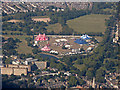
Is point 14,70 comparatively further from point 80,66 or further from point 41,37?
point 41,37

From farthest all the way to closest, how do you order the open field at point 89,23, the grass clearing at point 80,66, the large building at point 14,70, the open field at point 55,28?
the open field at point 89,23
the open field at point 55,28
the grass clearing at point 80,66
the large building at point 14,70

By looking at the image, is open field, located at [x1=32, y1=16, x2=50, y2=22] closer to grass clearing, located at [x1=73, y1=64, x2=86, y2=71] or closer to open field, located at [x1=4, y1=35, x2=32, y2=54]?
open field, located at [x1=4, y1=35, x2=32, y2=54]

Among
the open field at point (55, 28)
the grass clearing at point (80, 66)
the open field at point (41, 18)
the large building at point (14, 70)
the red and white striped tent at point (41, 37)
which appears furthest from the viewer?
the open field at point (41, 18)

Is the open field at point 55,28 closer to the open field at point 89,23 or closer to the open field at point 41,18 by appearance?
the open field at point 89,23

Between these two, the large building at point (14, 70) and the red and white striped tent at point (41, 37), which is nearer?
the large building at point (14, 70)

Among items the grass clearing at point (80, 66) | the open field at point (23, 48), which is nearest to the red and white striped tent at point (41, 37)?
the open field at point (23, 48)

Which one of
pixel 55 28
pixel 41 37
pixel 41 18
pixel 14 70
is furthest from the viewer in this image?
pixel 41 18

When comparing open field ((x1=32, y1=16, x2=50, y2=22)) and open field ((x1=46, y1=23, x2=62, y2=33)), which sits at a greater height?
open field ((x1=32, y1=16, x2=50, y2=22))

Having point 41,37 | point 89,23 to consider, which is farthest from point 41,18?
point 41,37

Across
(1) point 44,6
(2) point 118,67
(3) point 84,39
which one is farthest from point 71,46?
(1) point 44,6

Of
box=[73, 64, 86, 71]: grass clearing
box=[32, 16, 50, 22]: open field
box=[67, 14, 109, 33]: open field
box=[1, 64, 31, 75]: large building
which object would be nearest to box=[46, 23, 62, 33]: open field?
box=[67, 14, 109, 33]: open field
